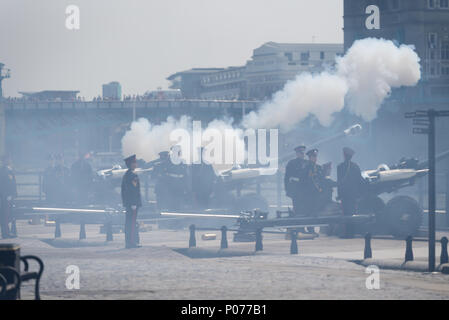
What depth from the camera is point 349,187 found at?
2288 cm

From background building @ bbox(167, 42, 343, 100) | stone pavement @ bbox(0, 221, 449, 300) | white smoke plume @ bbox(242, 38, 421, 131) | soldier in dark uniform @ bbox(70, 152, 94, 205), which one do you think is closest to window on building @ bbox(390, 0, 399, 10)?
background building @ bbox(167, 42, 343, 100)

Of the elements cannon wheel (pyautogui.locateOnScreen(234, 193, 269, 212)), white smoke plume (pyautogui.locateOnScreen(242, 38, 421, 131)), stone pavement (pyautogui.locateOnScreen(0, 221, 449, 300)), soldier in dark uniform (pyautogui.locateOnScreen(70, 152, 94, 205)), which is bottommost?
stone pavement (pyautogui.locateOnScreen(0, 221, 449, 300))

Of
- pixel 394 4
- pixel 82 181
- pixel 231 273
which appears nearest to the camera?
pixel 231 273

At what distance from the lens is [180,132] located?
3706 cm

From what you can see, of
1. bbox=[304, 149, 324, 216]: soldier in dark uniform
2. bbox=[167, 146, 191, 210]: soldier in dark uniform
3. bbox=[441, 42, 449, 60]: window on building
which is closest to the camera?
bbox=[304, 149, 324, 216]: soldier in dark uniform

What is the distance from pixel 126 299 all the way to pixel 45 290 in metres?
1.78

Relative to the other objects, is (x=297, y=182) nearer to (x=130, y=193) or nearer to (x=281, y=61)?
(x=130, y=193)

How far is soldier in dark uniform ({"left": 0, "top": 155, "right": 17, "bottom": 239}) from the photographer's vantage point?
25578 millimetres

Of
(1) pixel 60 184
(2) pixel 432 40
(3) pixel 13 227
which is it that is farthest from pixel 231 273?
(2) pixel 432 40

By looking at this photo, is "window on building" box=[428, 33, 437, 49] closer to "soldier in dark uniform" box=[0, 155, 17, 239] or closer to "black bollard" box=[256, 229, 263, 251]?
"soldier in dark uniform" box=[0, 155, 17, 239]

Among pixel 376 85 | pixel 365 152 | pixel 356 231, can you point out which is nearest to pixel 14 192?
pixel 356 231

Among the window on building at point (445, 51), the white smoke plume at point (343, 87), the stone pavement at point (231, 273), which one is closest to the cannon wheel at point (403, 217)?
the stone pavement at point (231, 273)

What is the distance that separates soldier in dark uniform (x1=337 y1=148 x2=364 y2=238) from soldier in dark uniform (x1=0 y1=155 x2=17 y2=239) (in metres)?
8.45

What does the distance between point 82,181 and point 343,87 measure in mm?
9413
